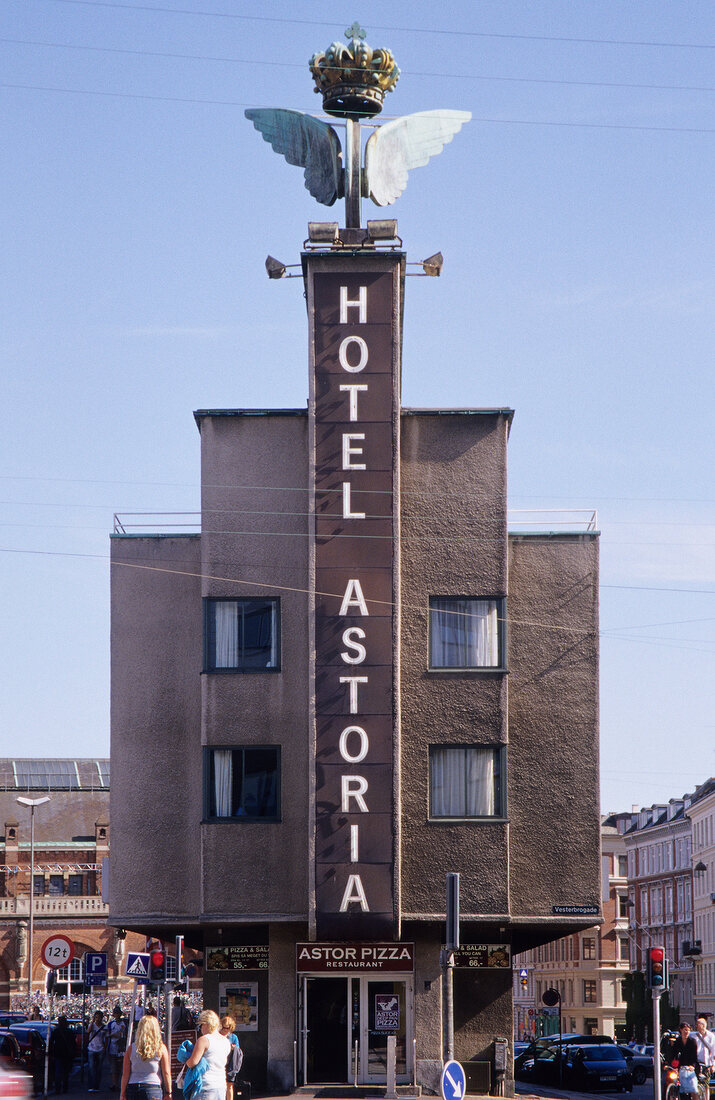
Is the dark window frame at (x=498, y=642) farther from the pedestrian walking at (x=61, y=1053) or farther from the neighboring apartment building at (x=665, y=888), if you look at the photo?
the neighboring apartment building at (x=665, y=888)

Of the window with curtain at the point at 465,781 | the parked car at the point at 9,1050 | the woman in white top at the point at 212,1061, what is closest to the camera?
the woman in white top at the point at 212,1061

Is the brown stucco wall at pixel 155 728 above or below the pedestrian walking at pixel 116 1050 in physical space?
above

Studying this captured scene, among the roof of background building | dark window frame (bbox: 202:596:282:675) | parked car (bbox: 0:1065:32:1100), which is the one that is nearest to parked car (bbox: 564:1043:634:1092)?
dark window frame (bbox: 202:596:282:675)

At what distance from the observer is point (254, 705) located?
31.4 meters

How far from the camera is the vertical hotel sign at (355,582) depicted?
1177 inches

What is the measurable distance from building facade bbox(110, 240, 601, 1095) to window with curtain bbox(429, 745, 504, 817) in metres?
0.05

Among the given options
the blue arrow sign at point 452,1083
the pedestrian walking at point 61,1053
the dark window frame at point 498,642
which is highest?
the dark window frame at point 498,642

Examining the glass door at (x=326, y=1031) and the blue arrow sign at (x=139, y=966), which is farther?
the blue arrow sign at (x=139, y=966)

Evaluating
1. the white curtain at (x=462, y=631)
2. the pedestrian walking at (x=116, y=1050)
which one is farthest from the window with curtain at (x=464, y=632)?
the pedestrian walking at (x=116, y=1050)

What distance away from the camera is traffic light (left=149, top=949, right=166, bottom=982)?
30469 millimetres

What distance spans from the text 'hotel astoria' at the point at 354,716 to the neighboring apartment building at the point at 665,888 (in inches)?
2882

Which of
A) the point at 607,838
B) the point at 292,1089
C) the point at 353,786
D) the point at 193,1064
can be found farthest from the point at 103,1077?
the point at 607,838

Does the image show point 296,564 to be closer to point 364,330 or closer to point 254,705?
point 254,705

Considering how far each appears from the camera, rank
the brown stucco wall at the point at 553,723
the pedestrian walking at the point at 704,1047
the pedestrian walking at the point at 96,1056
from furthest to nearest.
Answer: the pedestrian walking at the point at 96,1056
the brown stucco wall at the point at 553,723
the pedestrian walking at the point at 704,1047
